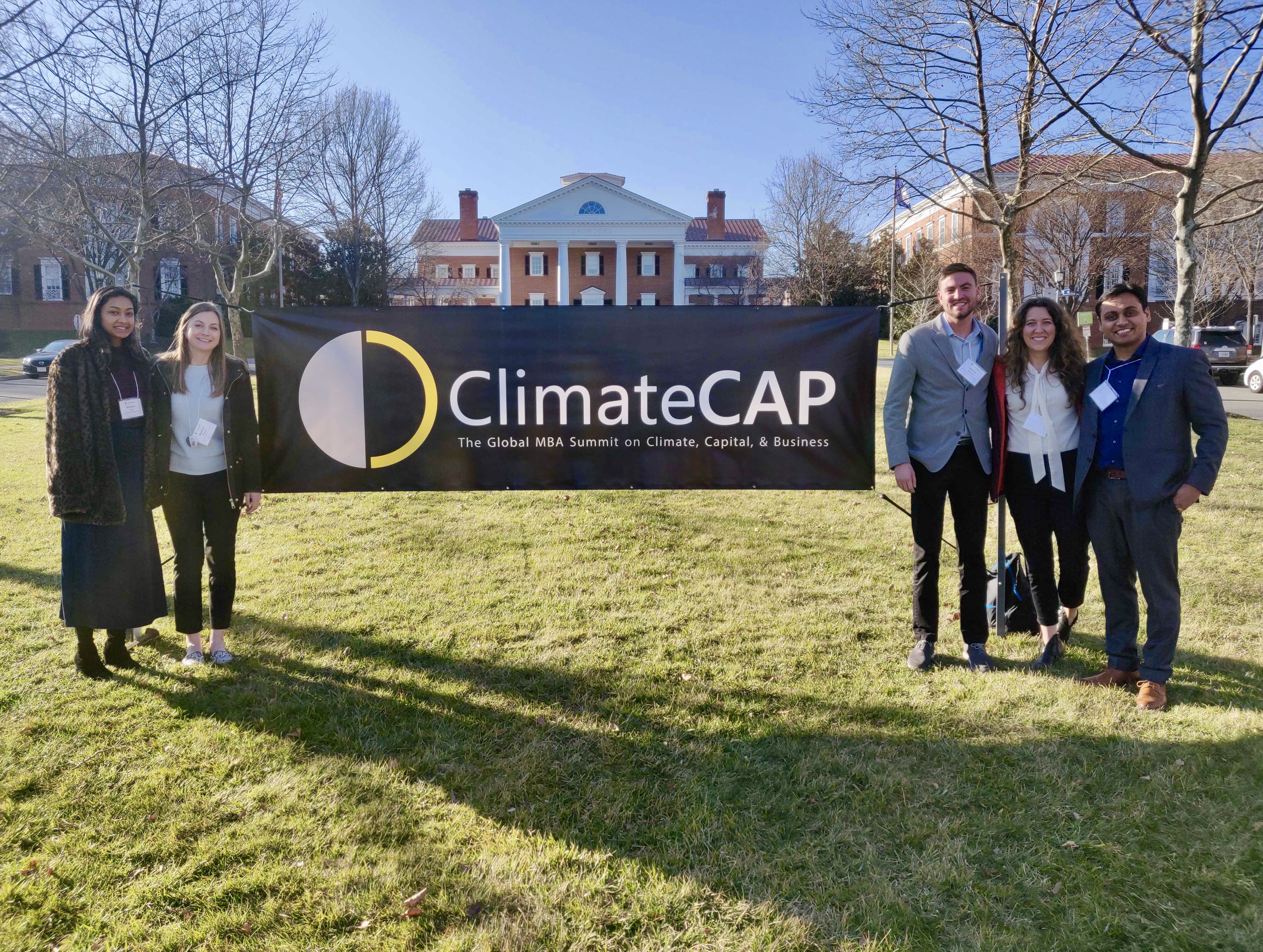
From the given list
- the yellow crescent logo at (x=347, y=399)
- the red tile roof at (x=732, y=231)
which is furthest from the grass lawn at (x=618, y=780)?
the red tile roof at (x=732, y=231)

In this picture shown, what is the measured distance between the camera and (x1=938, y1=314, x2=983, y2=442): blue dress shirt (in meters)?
4.38

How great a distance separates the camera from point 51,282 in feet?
168

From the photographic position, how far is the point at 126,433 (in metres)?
4.20

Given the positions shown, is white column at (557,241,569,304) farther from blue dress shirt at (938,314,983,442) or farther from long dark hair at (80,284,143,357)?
blue dress shirt at (938,314,983,442)

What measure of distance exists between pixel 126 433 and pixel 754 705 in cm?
370

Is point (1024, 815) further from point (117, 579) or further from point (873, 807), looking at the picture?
point (117, 579)

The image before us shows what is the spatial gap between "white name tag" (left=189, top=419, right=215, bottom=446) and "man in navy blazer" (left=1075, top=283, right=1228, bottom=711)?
481 cm

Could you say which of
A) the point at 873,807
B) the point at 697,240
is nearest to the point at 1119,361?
the point at 873,807

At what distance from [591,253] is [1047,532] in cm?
6220

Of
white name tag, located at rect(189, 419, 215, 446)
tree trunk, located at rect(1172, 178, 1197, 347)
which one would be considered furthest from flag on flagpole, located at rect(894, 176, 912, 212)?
white name tag, located at rect(189, 419, 215, 446)

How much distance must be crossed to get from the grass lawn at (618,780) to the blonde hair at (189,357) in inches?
63.5

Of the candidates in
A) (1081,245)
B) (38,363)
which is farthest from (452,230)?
(1081,245)

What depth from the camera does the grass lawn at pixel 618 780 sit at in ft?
8.34

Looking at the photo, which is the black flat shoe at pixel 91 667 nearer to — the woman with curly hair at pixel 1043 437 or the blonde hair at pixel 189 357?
the blonde hair at pixel 189 357
